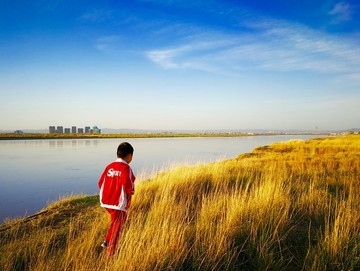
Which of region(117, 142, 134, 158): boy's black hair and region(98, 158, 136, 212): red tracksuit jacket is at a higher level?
region(117, 142, 134, 158): boy's black hair

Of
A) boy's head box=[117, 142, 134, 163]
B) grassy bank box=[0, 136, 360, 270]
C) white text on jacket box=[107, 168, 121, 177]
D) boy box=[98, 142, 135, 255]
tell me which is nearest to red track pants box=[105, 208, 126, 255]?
boy box=[98, 142, 135, 255]

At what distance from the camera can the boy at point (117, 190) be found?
3.66 m

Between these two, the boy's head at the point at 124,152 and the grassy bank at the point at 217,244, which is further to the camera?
the boy's head at the point at 124,152

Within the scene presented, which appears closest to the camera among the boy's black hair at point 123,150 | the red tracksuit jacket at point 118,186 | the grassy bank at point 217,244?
the grassy bank at point 217,244

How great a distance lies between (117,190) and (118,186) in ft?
0.18

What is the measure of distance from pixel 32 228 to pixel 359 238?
600 cm

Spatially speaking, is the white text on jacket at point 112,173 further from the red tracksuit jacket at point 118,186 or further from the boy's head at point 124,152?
the boy's head at point 124,152

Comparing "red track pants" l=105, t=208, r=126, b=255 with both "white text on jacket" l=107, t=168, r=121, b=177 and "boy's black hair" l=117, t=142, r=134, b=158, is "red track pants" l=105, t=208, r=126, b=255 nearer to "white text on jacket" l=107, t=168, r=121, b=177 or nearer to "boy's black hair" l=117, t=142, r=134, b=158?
"white text on jacket" l=107, t=168, r=121, b=177

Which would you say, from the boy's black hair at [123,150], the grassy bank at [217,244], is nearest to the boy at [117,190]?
the boy's black hair at [123,150]

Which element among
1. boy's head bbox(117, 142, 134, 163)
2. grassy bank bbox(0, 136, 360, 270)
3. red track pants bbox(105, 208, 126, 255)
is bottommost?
grassy bank bbox(0, 136, 360, 270)

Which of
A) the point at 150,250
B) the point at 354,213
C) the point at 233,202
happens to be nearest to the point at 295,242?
the point at 233,202

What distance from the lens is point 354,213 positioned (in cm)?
493

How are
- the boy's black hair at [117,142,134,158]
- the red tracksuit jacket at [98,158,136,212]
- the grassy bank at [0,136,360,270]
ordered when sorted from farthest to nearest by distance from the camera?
the boy's black hair at [117,142,134,158] → the red tracksuit jacket at [98,158,136,212] → the grassy bank at [0,136,360,270]

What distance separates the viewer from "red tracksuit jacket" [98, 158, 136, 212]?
12.0 feet
